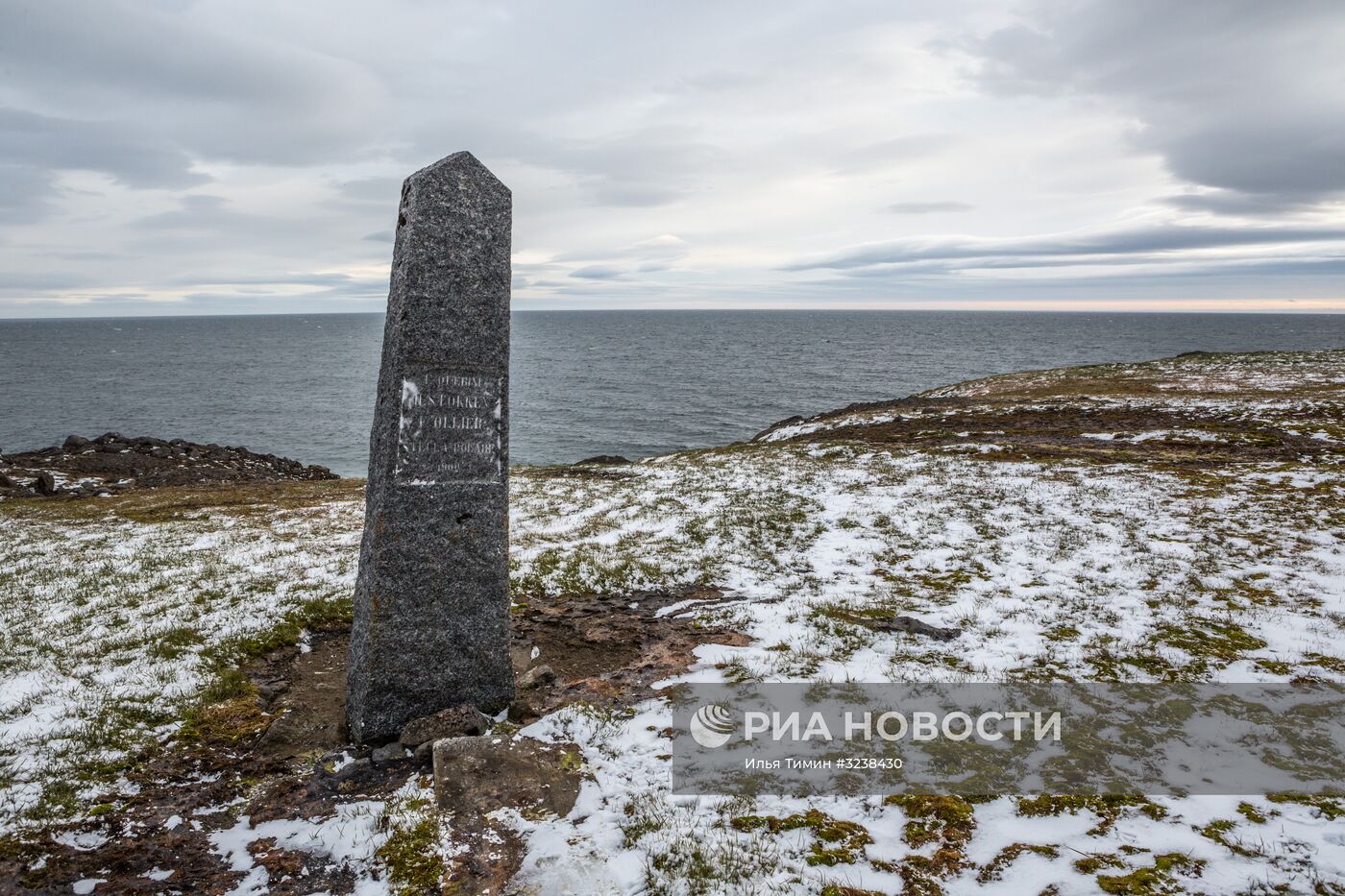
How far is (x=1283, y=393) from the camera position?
29188mm

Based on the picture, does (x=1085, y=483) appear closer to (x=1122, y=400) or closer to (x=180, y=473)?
(x=1122, y=400)

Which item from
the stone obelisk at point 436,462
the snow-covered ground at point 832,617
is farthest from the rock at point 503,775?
the stone obelisk at point 436,462

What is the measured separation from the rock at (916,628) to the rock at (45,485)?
92.5 ft

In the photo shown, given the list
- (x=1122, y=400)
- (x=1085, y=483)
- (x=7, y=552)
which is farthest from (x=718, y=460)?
(x=1122, y=400)

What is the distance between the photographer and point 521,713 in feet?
22.7

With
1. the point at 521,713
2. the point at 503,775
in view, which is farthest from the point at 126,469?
the point at 503,775

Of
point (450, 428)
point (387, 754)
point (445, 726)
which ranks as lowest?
point (387, 754)

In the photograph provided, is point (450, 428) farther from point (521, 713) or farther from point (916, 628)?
point (916, 628)

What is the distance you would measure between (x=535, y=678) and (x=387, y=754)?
1.85 metres

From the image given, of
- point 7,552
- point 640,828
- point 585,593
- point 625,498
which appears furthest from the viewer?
point 625,498

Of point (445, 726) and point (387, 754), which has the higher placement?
point (445, 726)

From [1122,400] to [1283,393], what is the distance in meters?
6.94

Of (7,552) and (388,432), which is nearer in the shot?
(388,432)

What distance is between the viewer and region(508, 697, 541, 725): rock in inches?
269
